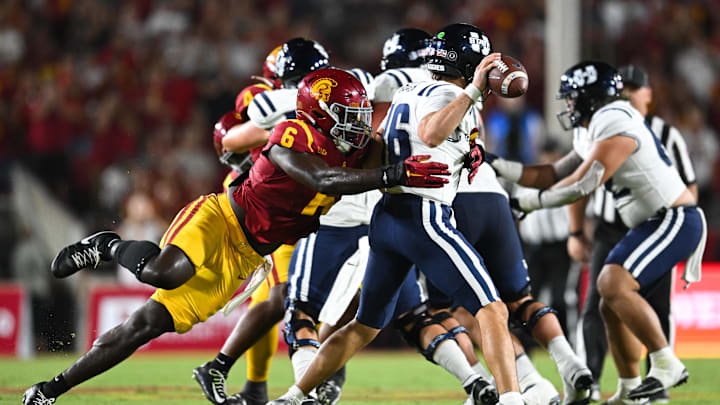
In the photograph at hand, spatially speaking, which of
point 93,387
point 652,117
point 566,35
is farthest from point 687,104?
point 93,387

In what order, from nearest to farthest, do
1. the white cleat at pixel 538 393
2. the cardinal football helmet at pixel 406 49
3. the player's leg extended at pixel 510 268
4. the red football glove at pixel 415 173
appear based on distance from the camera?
1. the red football glove at pixel 415 173
2. the white cleat at pixel 538 393
3. the player's leg extended at pixel 510 268
4. the cardinal football helmet at pixel 406 49

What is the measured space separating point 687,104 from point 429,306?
389 inches

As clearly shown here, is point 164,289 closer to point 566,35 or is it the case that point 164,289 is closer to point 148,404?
point 148,404

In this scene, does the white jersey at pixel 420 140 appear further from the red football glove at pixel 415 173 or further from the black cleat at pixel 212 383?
the black cleat at pixel 212 383

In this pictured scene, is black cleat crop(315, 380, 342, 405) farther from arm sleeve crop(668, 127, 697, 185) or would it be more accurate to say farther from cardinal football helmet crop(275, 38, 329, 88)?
arm sleeve crop(668, 127, 697, 185)

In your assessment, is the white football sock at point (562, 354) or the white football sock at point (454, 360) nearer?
the white football sock at point (454, 360)

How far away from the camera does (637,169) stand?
600 cm

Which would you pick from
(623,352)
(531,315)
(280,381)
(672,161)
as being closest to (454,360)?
(531,315)

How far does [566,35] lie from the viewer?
11.6m

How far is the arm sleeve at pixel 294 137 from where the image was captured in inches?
187

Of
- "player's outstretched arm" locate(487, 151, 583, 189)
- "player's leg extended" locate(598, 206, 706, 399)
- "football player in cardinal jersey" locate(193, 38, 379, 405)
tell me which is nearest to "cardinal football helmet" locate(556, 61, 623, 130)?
"player's outstretched arm" locate(487, 151, 583, 189)

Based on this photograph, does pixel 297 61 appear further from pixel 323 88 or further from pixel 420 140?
pixel 420 140

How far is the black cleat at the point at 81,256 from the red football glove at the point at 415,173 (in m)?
1.61

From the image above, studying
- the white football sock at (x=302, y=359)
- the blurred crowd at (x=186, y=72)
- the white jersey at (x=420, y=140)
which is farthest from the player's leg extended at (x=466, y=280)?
the blurred crowd at (x=186, y=72)
